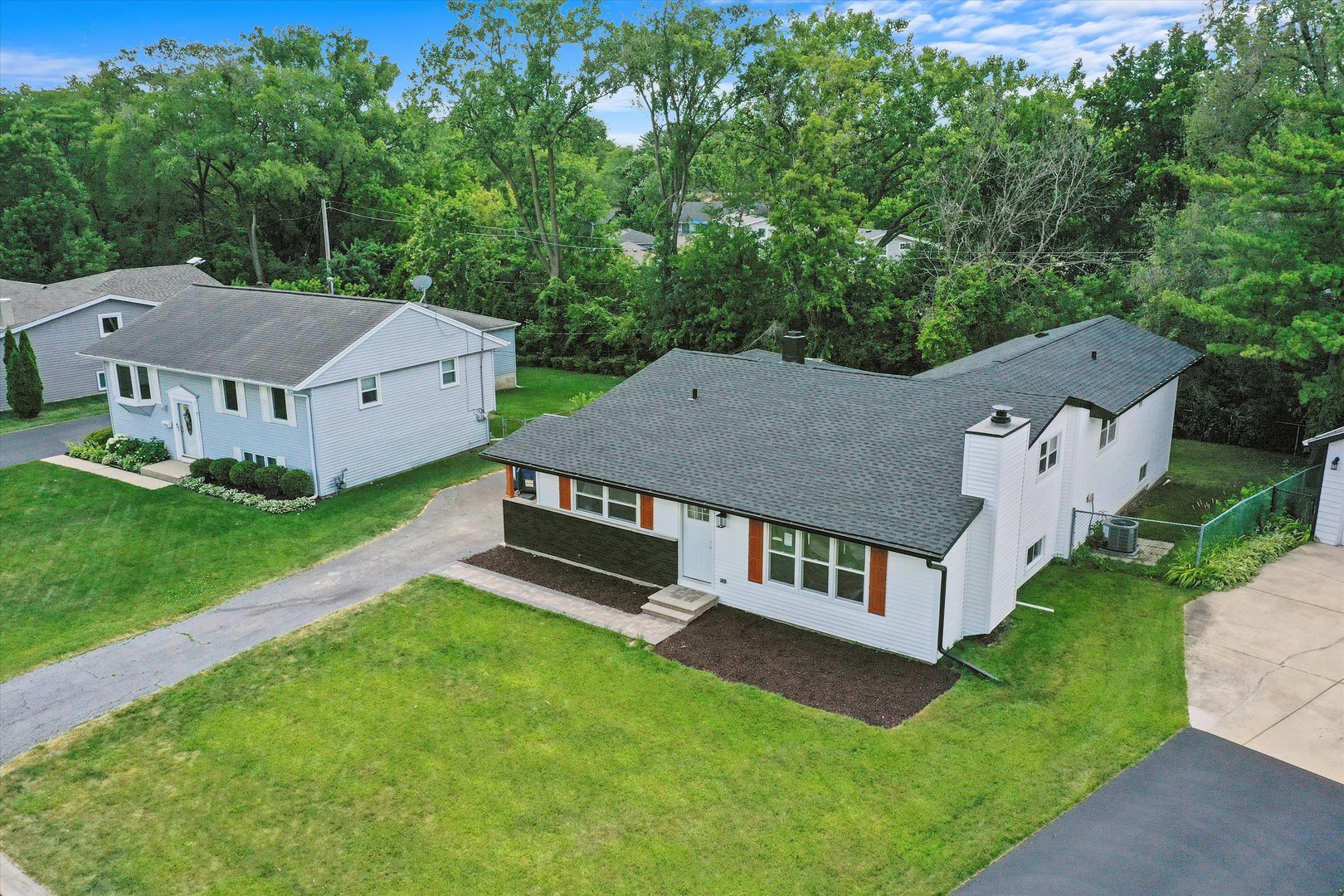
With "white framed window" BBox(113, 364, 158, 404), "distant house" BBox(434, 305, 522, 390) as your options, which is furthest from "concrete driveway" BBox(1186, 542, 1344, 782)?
"white framed window" BBox(113, 364, 158, 404)

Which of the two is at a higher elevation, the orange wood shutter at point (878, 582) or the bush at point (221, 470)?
the orange wood shutter at point (878, 582)

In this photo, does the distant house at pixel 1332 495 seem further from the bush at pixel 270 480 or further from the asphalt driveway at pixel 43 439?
the asphalt driveway at pixel 43 439

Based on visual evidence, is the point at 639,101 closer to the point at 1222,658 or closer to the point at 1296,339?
the point at 1296,339

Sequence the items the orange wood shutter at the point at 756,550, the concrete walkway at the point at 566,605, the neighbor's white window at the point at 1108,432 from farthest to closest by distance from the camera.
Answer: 1. the neighbor's white window at the point at 1108,432
2. the concrete walkway at the point at 566,605
3. the orange wood shutter at the point at 756,550

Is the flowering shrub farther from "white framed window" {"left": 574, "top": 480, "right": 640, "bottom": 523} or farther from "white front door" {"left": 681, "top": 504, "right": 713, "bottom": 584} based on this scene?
"white front door" {"left": 681, "top": 504, "right": 713, "bottom": 584}

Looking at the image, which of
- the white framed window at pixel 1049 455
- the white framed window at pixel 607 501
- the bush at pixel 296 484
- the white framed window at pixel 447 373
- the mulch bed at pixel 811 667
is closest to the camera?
the mulch bed at pixel 811 667

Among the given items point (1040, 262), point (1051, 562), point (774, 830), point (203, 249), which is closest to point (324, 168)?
point (203, 249)

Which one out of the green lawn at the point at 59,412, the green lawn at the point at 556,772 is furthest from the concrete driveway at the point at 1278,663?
the green lawn at the point at 59,412
